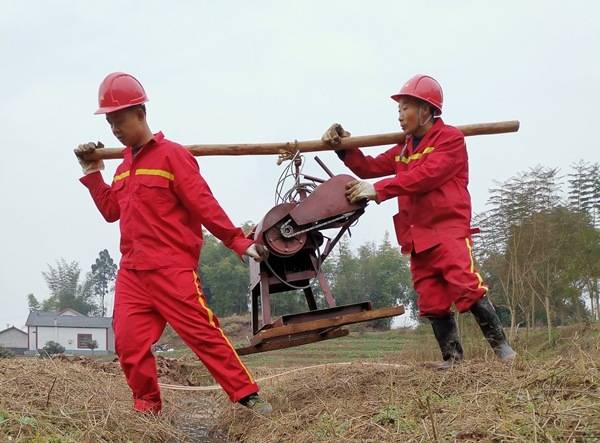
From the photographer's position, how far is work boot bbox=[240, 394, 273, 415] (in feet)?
14.2

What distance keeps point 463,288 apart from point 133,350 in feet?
6.64

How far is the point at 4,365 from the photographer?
627 centimetres

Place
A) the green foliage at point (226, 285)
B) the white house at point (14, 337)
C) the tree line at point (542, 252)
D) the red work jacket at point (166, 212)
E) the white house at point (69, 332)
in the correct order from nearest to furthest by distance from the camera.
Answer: the red work jacket at point (166, 212), the tree line at point (542, 252), the green foliage at point (226, 285), the white house at point (69, 332), the white house at point (14, 337)

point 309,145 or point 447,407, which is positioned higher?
point 309,145

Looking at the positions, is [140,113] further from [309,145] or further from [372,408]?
[372,408]

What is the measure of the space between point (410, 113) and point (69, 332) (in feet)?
175

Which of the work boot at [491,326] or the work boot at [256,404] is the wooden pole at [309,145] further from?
the work boot at [256,404]

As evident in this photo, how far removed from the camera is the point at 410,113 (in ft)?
16.0

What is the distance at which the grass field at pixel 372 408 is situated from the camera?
109 inches

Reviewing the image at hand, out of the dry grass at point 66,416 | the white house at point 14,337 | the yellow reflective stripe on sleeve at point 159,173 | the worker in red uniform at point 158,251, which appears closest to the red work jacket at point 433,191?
the worker in red uniform at point 158,251

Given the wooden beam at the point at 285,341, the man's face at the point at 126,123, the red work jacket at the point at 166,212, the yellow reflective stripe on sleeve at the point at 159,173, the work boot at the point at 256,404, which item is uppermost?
the man's face at the point at 126,123

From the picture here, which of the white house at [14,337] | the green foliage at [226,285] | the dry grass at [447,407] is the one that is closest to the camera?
the dry grass at [447,407]

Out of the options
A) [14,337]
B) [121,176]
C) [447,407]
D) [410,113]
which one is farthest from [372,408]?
[14,337]

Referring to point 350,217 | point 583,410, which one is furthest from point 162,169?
point 583,410
